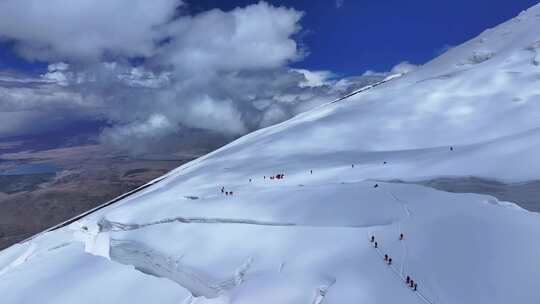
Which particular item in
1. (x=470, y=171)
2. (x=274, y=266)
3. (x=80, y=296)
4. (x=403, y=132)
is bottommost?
(x=80, y=296)

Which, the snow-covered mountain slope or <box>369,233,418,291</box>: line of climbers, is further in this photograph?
the snow-covered mountain slope

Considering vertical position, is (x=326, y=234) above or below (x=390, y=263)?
above

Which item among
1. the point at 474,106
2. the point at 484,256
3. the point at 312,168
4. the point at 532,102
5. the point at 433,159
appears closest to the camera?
the point at 484,256

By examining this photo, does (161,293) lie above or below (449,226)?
below

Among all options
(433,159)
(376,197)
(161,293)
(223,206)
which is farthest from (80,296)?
(433,159)

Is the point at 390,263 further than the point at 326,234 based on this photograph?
No

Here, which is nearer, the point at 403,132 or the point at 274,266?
the point at 274,266

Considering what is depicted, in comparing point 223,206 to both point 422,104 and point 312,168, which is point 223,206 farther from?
point 422,104

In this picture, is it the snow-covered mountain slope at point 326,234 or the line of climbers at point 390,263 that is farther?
the snow-covered mountain slope at point 326,234
